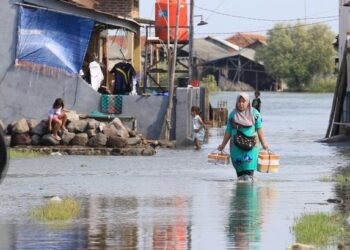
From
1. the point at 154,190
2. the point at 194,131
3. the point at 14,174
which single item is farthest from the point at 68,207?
the point at 194,131

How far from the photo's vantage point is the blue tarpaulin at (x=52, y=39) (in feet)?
96.4

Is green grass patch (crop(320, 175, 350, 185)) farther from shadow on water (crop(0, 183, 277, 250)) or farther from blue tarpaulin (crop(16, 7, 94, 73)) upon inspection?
blue tarpaulin (crop(16, 7, 94, 73))

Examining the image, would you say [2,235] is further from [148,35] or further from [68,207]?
[148,35]

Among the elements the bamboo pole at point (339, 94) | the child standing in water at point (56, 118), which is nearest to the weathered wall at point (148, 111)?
the child standing in water at point (56, 118)

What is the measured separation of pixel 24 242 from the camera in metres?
11.8

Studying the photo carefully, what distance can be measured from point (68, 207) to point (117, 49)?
34492 mm

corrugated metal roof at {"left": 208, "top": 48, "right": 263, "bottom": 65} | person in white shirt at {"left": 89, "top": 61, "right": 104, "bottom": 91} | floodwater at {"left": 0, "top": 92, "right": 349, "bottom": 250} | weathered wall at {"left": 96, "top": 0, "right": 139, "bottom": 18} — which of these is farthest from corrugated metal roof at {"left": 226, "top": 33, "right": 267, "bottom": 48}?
floodwater at {"left": 0, "top": 92, "right": 349, "bottom": 250}

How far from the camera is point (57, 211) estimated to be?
1395cm

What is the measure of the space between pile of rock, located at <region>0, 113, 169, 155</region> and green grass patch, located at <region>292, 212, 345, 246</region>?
14.3 metres

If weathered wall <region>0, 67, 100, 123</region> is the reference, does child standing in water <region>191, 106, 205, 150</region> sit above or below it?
below

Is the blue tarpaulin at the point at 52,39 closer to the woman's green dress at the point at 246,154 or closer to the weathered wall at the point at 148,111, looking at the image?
the weathered wall at the point at 148,111

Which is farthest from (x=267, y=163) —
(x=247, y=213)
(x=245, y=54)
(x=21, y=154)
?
(x=245, y=54)

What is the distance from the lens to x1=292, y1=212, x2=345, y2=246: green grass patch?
11.9m

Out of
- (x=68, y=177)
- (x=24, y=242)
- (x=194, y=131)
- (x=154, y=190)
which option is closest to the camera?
(x=24, y=242)
